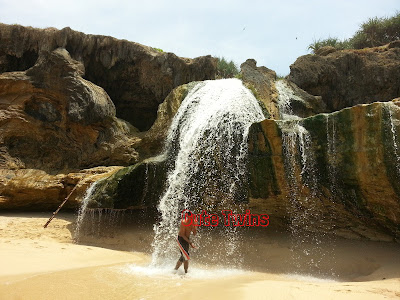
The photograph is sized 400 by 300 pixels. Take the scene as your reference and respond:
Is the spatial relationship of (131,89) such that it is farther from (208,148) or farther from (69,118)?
(208,148)

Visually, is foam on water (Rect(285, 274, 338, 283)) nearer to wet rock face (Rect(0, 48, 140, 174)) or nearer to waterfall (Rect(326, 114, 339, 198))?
waterfall (Rect(326, 114, 339, 198))

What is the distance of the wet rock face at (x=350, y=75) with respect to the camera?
12828 mm

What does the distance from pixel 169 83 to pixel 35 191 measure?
275 inches

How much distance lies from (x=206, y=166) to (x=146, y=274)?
317 centimetres

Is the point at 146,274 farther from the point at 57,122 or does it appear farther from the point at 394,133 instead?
the point at 57,122

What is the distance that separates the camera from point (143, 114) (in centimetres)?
1568

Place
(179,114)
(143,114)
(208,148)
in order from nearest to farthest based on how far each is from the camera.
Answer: (208,148) → (179,114) → (143,114)

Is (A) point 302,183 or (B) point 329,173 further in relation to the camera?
(A) point 302,183

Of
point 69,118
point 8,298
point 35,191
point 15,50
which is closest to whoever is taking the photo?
point 8,298

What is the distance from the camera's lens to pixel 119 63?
1453 cm

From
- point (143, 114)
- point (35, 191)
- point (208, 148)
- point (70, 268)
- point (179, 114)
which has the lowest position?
point (70, 268)

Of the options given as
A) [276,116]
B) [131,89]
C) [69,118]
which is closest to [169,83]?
[131,89]

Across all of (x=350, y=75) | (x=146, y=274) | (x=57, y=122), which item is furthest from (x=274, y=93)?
(x=57, y=122)

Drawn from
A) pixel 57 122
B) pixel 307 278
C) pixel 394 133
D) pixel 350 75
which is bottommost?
pixel 307 278
